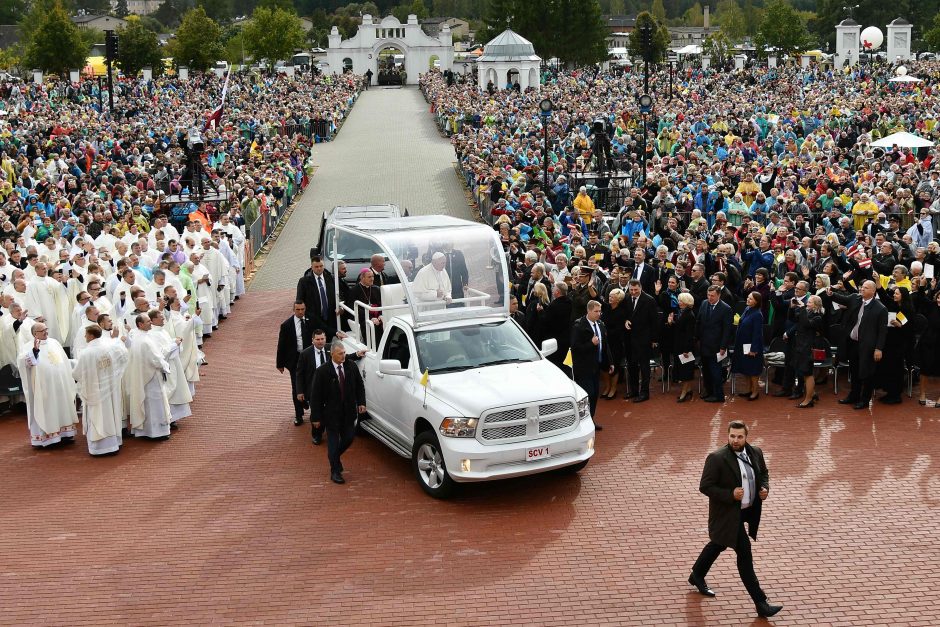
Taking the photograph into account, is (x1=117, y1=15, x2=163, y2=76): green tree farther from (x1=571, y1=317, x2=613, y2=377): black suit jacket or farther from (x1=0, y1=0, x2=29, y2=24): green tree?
(x1=0, y1=0, x2=29, y2=24): green tree

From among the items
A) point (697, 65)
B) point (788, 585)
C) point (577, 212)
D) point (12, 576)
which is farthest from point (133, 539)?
point (697, 65)

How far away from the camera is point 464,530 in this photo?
10633 millimetres

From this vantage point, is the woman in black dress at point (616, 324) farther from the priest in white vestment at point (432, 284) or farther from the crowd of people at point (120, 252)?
the crowd of people at point (120, 252)

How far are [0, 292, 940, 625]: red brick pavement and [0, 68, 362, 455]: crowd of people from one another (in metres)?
0.78

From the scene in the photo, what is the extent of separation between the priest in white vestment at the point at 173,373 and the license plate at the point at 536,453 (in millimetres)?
5122

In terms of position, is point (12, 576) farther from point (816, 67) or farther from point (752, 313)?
point (816, 67)

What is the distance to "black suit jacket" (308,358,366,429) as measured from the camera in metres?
11.8

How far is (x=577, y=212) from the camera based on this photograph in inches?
942

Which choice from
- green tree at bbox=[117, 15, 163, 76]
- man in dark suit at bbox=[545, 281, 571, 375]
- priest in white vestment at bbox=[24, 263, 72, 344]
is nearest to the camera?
man in dark suit at bbox=[545, 281, 571, 375]

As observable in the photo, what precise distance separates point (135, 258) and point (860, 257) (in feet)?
37.5

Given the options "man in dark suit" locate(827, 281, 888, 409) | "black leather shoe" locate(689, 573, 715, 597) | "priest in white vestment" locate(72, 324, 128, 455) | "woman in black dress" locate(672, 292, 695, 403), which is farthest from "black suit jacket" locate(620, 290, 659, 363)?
"priest in white vestment" locate(72, 324, 128, 455)

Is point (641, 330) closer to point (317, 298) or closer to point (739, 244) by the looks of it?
point (739, 244)

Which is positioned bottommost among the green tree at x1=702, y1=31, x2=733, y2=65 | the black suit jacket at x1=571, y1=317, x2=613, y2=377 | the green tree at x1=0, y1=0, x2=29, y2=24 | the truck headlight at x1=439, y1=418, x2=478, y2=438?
the truck headlight at x1=439, y1=418, x2=478, y2=438

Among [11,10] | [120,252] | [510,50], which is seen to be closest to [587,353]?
[120,252]
